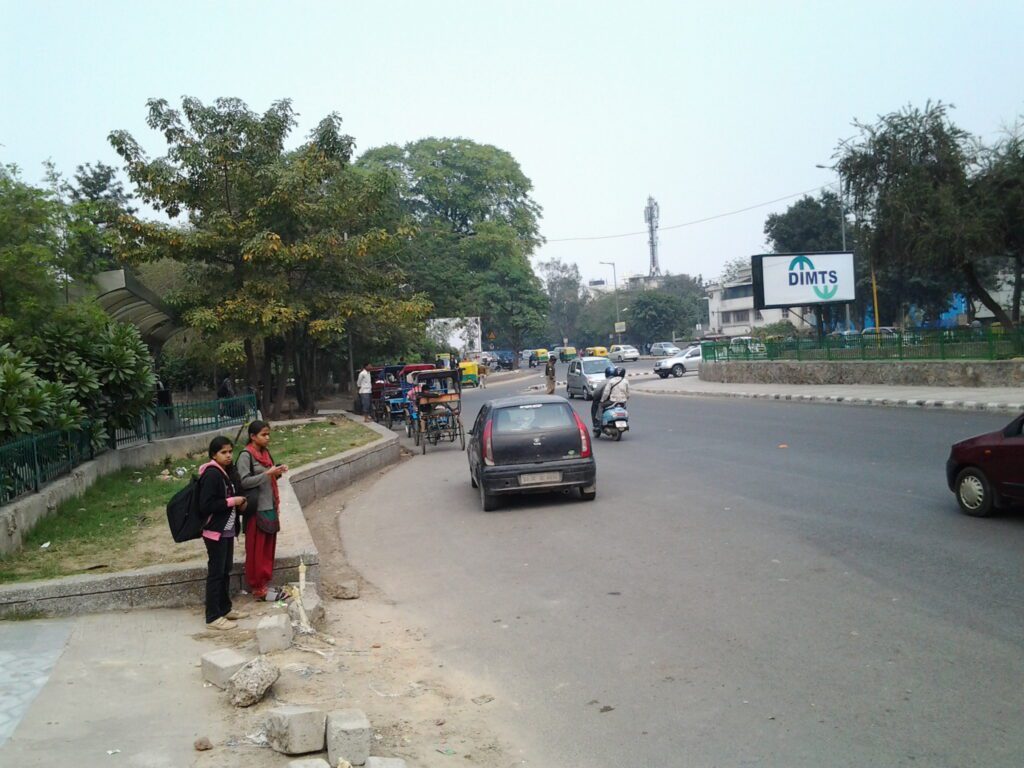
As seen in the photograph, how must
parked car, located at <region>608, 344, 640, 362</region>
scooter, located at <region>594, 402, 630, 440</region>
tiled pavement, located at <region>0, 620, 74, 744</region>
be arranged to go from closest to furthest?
tiled pavement, located at <region>0, 620, 74, 744</region> < scooter, located at <region>594, 402, 630, 440</region> < parked car, located at <region>608, 344, 640, 362</region>

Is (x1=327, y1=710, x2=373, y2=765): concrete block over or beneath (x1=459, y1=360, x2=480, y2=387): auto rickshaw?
beneath

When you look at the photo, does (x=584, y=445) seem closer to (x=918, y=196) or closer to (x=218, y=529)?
(x=218, y=529)

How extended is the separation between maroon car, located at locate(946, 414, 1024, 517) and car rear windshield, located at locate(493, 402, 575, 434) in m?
4.70

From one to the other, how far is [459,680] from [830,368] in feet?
102

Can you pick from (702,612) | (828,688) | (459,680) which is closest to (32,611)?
(459,680)

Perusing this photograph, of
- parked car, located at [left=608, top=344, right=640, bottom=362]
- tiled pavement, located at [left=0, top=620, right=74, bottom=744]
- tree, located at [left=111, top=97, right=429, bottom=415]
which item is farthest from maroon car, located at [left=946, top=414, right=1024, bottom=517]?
parked car, located at [left=608, top=344, right=640, bottom=362]

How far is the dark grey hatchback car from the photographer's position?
1195 centimetres

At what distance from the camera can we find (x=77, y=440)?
44.0ft

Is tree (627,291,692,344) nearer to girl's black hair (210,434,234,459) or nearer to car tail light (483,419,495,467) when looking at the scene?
car tail light (483,419,495,467)

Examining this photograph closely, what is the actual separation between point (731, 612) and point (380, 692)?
2.70 metres

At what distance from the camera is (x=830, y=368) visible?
34.5 metres

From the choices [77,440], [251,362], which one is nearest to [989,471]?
[77,440]

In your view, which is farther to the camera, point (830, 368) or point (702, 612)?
point (830, 368)

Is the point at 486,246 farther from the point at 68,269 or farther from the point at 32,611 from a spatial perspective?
the point at 32,611
